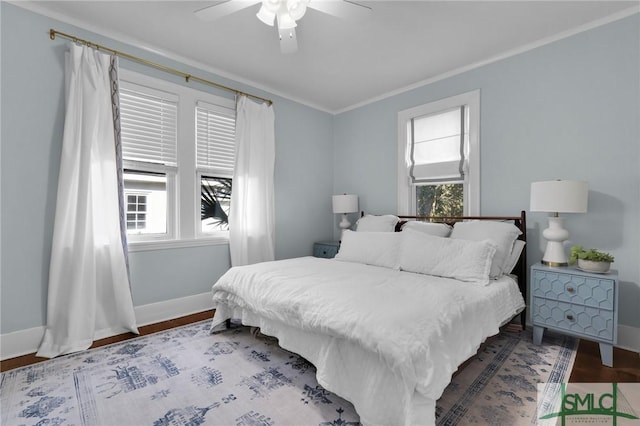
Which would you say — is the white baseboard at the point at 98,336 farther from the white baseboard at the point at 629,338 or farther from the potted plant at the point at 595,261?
the potted plant at the point at 595,261

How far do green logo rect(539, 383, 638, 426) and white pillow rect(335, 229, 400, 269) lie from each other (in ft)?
4.62

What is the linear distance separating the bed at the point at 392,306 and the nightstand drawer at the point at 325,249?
2.73ft

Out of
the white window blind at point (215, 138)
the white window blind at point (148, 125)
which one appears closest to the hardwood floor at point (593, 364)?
the white window blind at point (148, 125)

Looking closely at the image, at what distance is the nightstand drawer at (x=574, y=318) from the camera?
216 cm

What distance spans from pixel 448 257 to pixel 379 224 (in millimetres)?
1236

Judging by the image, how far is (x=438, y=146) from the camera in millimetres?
3623

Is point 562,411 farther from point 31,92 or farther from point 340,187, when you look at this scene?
point 31,92

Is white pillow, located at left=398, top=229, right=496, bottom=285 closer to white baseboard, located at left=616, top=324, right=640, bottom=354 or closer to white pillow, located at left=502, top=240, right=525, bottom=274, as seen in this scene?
white pillow, located at left=502, top=240, right=525, bottom=274

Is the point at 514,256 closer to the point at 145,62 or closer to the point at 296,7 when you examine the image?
the point at 296,7

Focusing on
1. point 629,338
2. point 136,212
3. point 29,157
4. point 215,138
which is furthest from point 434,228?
point 29,157

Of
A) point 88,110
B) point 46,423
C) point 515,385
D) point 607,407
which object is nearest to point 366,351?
point 515,385

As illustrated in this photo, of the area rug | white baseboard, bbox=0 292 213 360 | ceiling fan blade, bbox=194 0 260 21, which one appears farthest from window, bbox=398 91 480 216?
white baseboard, bbox=0 292 213 360

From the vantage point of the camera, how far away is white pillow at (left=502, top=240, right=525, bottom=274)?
2.68m

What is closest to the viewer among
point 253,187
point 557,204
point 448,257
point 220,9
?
point 220,9
